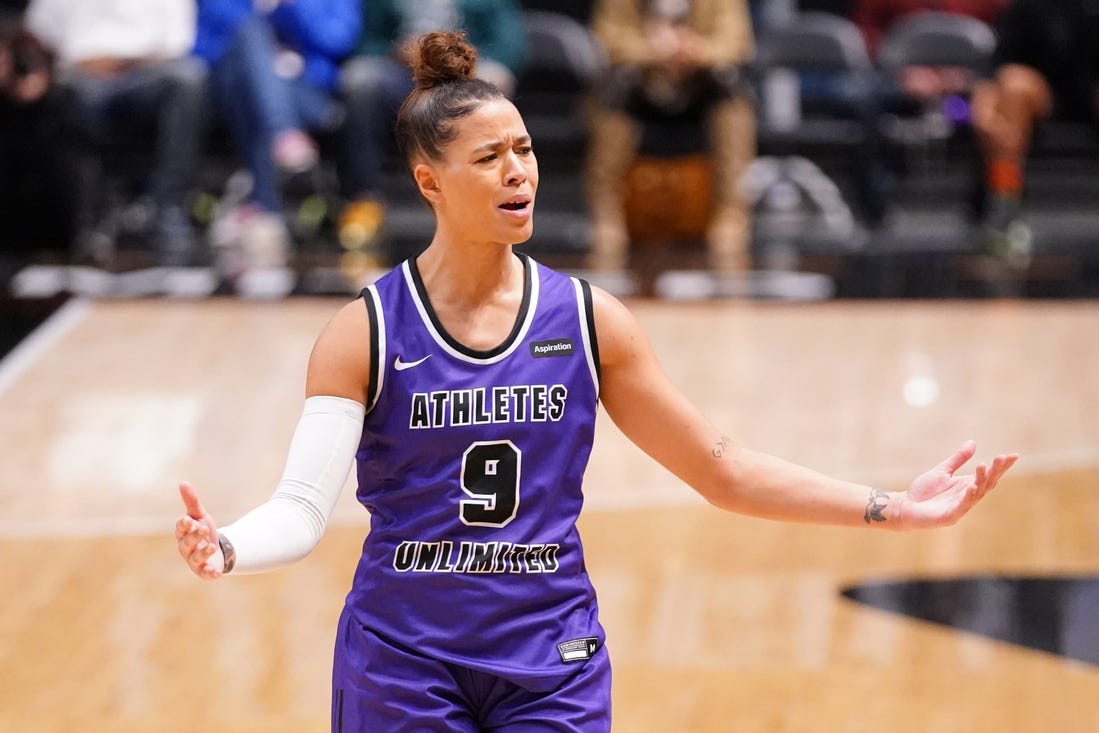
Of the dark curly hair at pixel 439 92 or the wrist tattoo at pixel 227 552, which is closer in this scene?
the wrist tattoo at pixel 227 552

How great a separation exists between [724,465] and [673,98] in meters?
7.83

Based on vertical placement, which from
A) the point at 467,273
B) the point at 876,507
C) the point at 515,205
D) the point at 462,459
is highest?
the point at 515,205

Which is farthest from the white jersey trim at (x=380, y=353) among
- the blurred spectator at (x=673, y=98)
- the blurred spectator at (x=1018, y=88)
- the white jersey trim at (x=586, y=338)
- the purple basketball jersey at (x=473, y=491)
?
the blurred spectator at (x=1018, y=88)

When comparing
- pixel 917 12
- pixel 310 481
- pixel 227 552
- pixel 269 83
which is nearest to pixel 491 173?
pixel 310 481

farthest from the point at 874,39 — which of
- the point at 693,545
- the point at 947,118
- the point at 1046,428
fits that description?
the point at 693,545

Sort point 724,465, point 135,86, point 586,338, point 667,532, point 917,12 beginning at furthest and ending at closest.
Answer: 1. point 917,12
2. point 135,86
3. point 667,532
4. point 724,465
5. point 586,338

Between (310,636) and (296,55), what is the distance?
6114 millimetres

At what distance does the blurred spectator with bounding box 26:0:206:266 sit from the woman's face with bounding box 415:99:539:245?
7.56 meters

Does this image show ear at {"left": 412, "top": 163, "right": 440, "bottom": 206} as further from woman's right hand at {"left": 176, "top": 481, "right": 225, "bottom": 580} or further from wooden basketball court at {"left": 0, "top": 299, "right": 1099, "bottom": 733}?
wooden basketball court at {"left": 0, "top": 299, "right": 1099, "bottom": 733}

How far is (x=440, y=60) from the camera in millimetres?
2619

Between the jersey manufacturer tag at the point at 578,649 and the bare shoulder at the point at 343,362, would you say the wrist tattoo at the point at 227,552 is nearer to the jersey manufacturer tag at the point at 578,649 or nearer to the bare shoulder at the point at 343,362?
the bare shoulder at the point at 343,362

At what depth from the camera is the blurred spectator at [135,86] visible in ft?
32.0

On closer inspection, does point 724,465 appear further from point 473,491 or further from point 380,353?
point 380,353

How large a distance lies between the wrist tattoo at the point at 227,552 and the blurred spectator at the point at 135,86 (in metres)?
7.68
